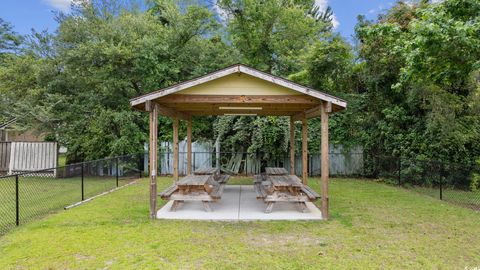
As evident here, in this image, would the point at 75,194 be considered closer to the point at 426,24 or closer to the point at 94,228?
the point at 94,228

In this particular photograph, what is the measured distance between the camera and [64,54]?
41.5 feet

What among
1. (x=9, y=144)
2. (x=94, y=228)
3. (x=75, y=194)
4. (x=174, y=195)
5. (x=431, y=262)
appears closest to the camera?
(x=431, y=262)

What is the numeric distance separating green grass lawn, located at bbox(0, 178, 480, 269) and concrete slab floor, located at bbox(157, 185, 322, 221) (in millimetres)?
344

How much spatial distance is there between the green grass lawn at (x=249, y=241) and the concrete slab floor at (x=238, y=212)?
0.34 m

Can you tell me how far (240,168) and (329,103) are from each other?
7862 millimetres

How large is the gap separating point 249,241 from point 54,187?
802cm

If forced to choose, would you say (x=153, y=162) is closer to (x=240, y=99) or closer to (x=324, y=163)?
(x=240, y=99)

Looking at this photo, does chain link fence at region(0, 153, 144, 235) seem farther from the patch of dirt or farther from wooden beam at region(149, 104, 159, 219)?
the patch of dirt

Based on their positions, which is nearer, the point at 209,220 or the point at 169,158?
the point at 209,220

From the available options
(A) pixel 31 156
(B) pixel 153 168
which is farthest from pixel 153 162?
(A) pixel 31 156

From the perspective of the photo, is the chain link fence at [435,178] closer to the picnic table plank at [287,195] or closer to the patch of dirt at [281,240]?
the picnic table plank at [287,195]

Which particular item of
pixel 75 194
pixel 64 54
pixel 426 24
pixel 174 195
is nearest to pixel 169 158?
pixel 75 194

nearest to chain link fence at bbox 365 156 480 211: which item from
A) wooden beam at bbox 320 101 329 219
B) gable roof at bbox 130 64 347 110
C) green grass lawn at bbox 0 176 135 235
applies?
wooden beam at bbox 320 101 329 219

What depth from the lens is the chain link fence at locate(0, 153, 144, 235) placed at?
662 centimetres
